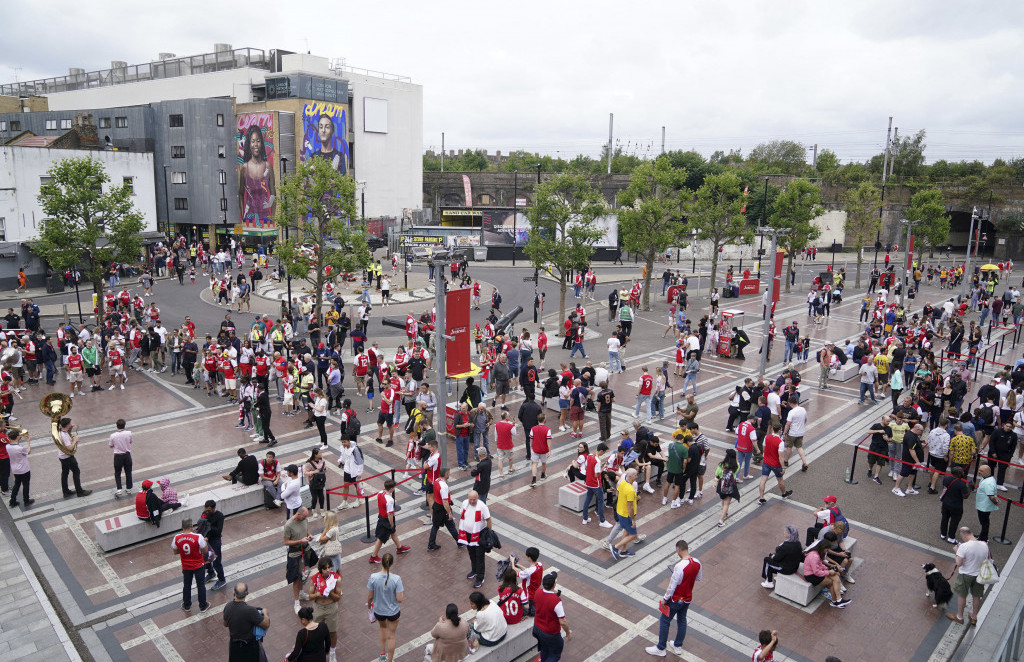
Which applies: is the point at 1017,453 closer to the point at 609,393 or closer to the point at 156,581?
the point at 609,393

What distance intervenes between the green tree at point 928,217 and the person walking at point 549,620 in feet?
152

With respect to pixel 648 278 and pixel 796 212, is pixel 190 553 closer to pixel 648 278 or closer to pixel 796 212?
pixel 648 278

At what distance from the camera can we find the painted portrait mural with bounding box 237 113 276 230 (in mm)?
58219

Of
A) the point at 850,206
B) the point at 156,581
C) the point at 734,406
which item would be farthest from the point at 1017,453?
the point at 850,206

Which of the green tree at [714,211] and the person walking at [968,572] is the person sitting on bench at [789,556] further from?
the green tree at [714,211]

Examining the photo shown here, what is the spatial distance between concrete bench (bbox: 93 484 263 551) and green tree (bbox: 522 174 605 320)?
61.0ft

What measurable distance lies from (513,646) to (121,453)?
9.29 meters

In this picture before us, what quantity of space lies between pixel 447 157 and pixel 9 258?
404 feet

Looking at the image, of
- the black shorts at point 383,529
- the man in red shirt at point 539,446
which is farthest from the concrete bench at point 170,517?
the man in red shirt at point 539,446

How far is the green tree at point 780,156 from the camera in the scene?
10450 cm

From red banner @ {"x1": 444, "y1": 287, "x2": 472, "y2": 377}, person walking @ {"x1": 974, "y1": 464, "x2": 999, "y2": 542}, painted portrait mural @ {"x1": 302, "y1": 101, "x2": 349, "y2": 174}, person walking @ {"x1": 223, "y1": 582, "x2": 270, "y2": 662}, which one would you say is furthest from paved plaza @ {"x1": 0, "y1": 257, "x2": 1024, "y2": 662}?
painted portrait mural @ {"x1": 302, "y1": 101, "x2": 349, "y2": 174}

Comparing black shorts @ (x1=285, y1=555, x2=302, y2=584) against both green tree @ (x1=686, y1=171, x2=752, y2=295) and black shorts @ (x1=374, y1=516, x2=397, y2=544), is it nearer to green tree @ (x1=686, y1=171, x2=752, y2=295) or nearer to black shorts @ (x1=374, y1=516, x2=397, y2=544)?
black shorts @ (x1=374, y1=516, x2=397, y2=544)

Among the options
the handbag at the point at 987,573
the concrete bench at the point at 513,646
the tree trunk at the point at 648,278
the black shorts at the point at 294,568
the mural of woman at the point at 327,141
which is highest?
the mural of woman at the point at 327,141

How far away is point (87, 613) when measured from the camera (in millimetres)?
9930
